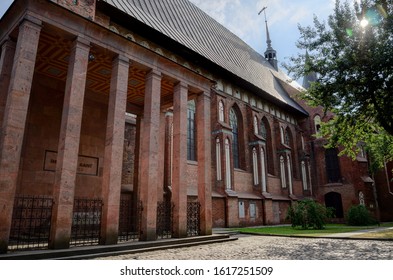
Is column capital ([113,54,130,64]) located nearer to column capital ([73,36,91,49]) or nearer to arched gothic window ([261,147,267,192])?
column capital ([73,36,91,49])

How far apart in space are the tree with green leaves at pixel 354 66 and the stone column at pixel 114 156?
11.0 metres

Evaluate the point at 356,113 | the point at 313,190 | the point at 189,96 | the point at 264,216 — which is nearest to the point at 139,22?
the point at 189,96

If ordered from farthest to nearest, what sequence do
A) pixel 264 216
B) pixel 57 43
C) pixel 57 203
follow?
pixel 264 216
pixel 57 43
pixel 57 203

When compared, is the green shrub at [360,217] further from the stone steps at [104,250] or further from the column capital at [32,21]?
the column capital at [32,21]

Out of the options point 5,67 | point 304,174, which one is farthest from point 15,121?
point 304,174

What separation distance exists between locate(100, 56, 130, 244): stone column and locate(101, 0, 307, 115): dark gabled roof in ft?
22.5

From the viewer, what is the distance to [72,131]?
27.4ft

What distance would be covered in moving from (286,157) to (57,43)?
77.0ft

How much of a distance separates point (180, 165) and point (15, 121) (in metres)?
5.96

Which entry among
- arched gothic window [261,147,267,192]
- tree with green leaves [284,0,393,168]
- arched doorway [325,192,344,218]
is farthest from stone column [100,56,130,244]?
arched doorway [325,192,344,218]

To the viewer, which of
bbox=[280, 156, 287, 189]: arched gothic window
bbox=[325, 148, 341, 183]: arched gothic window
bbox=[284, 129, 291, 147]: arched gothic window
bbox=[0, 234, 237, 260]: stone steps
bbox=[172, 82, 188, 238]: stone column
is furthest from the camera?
bbox=[325, 148, 341, 183]: arched gothic window

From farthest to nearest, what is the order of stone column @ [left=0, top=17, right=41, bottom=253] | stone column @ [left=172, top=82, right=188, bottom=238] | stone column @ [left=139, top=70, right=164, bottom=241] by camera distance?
stone column @ [left=172, top=82, right=188, bottom=238] < stone column @ [left=139, top=70, right=164, bottom=241] < stone column @ [left=0, top=17, right=41, bottom=253]

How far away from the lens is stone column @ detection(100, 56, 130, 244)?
8.70m

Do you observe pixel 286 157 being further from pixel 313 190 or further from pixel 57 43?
pixel 57 43
